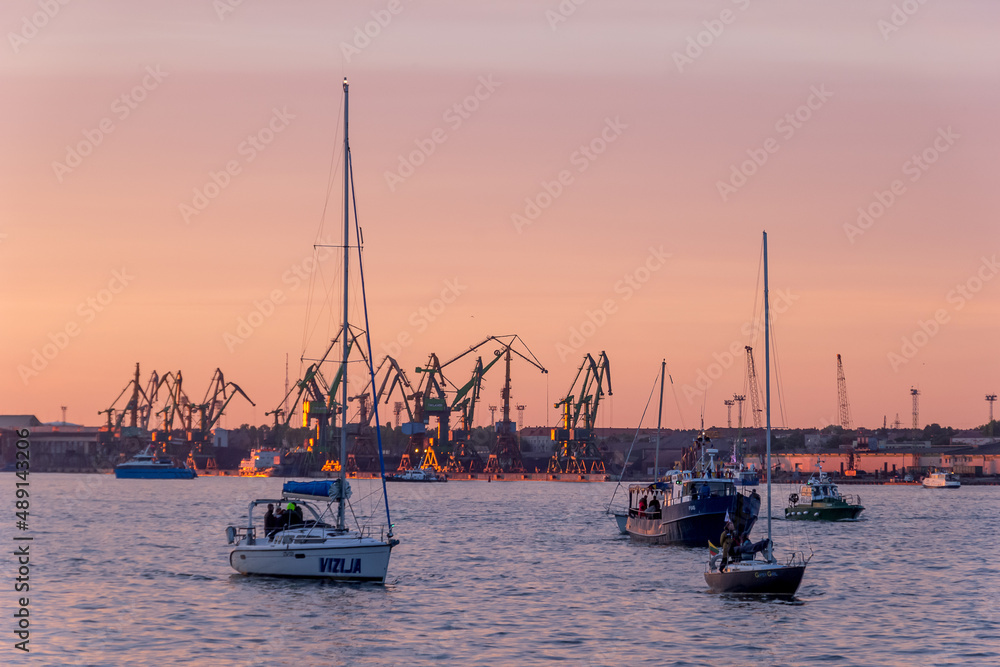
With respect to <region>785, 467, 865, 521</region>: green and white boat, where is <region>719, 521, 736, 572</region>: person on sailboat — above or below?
above

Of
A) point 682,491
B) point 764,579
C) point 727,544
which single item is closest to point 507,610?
point 727,544

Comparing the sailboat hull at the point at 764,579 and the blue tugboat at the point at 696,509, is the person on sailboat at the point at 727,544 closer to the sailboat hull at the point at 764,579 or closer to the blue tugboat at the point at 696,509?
the sailboat hull at the point at 764,579

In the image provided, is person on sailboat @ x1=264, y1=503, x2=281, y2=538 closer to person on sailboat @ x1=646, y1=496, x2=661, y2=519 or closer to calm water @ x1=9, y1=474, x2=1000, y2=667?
calm water @ x1=9, y1=474, x2=1000, y2=667

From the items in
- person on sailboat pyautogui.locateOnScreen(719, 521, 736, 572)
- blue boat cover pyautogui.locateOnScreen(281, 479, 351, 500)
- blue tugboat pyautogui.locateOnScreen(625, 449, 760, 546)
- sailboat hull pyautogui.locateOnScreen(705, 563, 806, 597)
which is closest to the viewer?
sailboat hull pyautogui.locateOnScreen(705, 563, 806, 597)

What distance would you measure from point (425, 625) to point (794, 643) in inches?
445

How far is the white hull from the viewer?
4319 cm

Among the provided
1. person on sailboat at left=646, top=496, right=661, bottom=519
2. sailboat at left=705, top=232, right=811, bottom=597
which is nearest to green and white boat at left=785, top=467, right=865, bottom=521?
person on sailboat at left=646, top=496, right=661, bottom=519

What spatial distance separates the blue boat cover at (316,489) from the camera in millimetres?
45175

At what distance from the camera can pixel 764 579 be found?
40875mm

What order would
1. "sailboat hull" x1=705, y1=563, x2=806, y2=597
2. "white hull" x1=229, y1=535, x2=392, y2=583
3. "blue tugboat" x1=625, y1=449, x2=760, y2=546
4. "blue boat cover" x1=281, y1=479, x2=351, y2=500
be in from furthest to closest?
"blue tugboat" x1=625, y1=449, x2=760, y2=546
"blue boat cover" x1=281, y1=479, x2=351, y2=500
"white hull" x1=229, y1=535, x2=392, y2=583
"sailboat hull" x1=705, y1=563, x2=806, y2=597

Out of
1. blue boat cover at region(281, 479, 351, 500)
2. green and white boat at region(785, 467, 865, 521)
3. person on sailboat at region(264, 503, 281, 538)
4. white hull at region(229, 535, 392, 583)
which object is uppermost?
blue boat cover at region(281, 479, 351, 500)

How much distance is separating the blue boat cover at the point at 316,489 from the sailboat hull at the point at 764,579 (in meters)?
14.6

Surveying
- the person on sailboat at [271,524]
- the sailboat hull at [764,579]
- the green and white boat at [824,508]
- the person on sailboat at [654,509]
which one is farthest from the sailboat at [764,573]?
the green and white boat at [824,508]

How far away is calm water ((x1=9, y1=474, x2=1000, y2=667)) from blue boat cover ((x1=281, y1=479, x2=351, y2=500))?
3420mm
